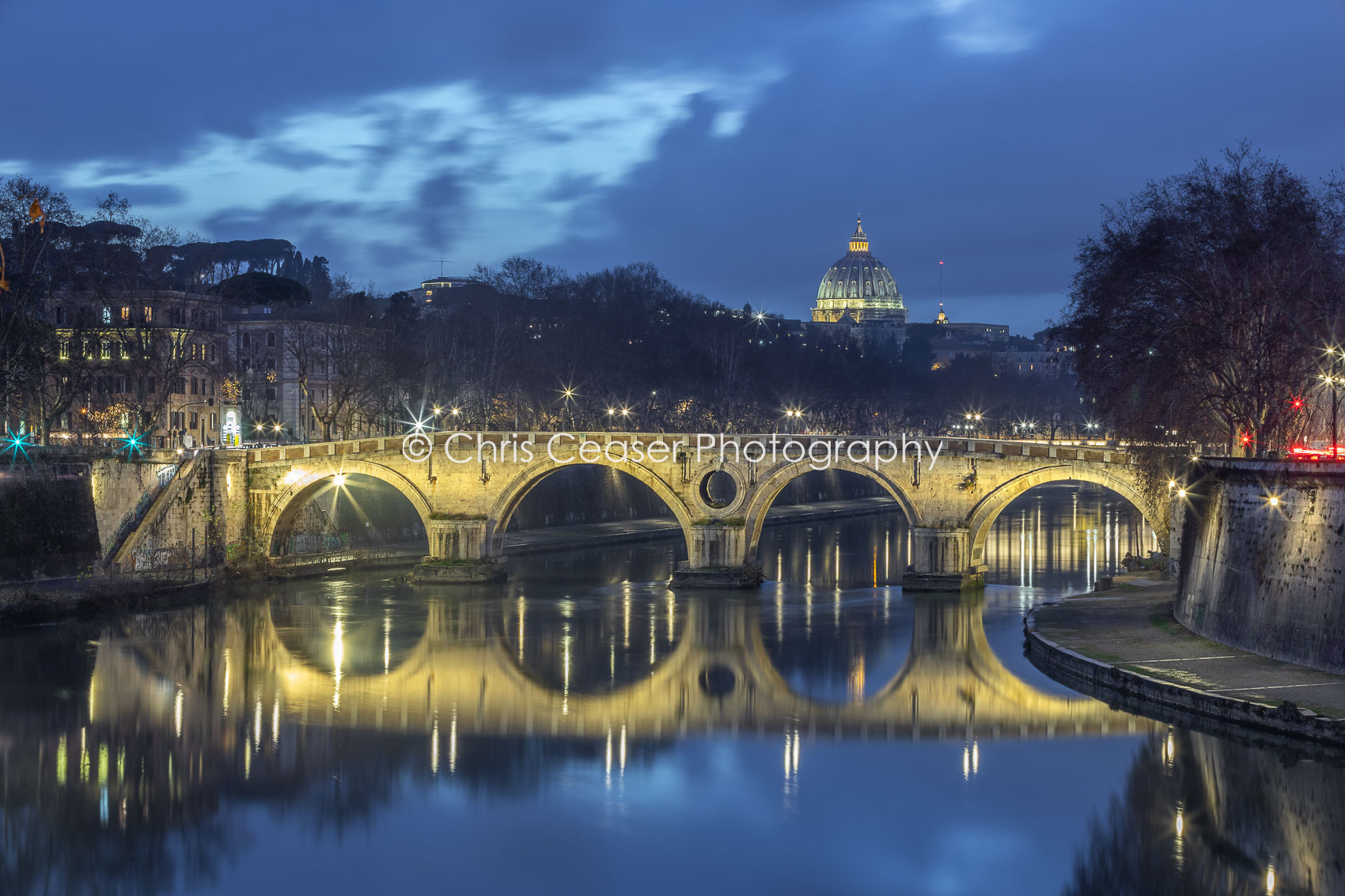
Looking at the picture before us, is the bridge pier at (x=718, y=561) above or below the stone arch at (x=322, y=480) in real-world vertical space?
below

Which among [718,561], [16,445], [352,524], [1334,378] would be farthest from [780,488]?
[16,445]

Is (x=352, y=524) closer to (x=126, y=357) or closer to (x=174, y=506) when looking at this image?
(x=126, y=357)

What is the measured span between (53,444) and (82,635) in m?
14.1

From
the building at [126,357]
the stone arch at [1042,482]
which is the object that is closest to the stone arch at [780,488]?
the stone arch at [1042,482]

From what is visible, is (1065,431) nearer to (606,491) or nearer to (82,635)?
(606,491)

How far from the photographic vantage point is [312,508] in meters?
49.9

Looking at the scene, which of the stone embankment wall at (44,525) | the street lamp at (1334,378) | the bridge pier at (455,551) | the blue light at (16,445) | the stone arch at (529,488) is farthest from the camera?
the bridge pier at (455,551)

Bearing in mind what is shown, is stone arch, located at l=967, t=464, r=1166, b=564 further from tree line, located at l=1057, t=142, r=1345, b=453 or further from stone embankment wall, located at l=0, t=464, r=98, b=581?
stone embankment wall, located at l=0, t=464, r=98, b=581

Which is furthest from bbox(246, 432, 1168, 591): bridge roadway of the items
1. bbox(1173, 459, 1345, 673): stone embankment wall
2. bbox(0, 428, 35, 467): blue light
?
bbox(1173, 459, 1345, 673): stone embankment wall

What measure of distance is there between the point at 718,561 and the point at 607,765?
1835 cm

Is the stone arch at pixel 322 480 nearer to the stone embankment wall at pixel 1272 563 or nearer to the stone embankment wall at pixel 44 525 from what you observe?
the stone embankment wall at pixel 44 525

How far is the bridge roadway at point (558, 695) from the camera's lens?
27672mm

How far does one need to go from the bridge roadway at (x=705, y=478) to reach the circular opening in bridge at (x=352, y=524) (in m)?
0.60

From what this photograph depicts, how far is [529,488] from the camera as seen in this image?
151 ft
